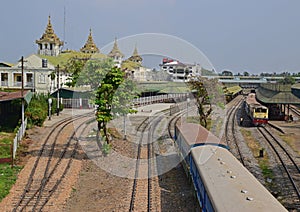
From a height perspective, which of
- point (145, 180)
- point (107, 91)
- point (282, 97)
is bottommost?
point (145, 180)

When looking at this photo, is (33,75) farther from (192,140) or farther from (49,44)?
(192,140)

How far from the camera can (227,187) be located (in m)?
9.24

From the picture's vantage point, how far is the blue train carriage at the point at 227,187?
7844 mm

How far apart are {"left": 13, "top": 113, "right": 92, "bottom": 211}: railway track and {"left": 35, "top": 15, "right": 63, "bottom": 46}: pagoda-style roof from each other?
51217 millimetres

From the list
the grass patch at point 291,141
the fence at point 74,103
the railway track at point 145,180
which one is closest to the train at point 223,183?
the railway track at point 145,180

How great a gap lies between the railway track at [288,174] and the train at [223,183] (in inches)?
121

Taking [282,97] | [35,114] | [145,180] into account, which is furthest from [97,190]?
[282,97]

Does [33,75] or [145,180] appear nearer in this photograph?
[145,180]

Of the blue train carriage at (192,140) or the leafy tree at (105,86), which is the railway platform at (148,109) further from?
the blue train carriage at (192,140)

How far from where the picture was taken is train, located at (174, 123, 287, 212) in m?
7.91

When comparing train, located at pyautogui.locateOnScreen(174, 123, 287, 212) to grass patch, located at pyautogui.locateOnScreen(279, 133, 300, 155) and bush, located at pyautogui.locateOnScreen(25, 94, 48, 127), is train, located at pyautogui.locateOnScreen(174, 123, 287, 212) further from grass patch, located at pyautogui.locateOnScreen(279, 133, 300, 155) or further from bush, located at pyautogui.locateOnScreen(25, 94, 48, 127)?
bush, located at pyautogui.locateOnScreen(25, 94, 48, 127)

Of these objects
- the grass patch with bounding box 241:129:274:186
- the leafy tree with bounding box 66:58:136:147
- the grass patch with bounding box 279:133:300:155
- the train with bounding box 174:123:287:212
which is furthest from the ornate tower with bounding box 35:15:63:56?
the train with bounding box 174:123:287:212

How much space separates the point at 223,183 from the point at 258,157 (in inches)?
511

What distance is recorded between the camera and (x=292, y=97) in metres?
41.2
